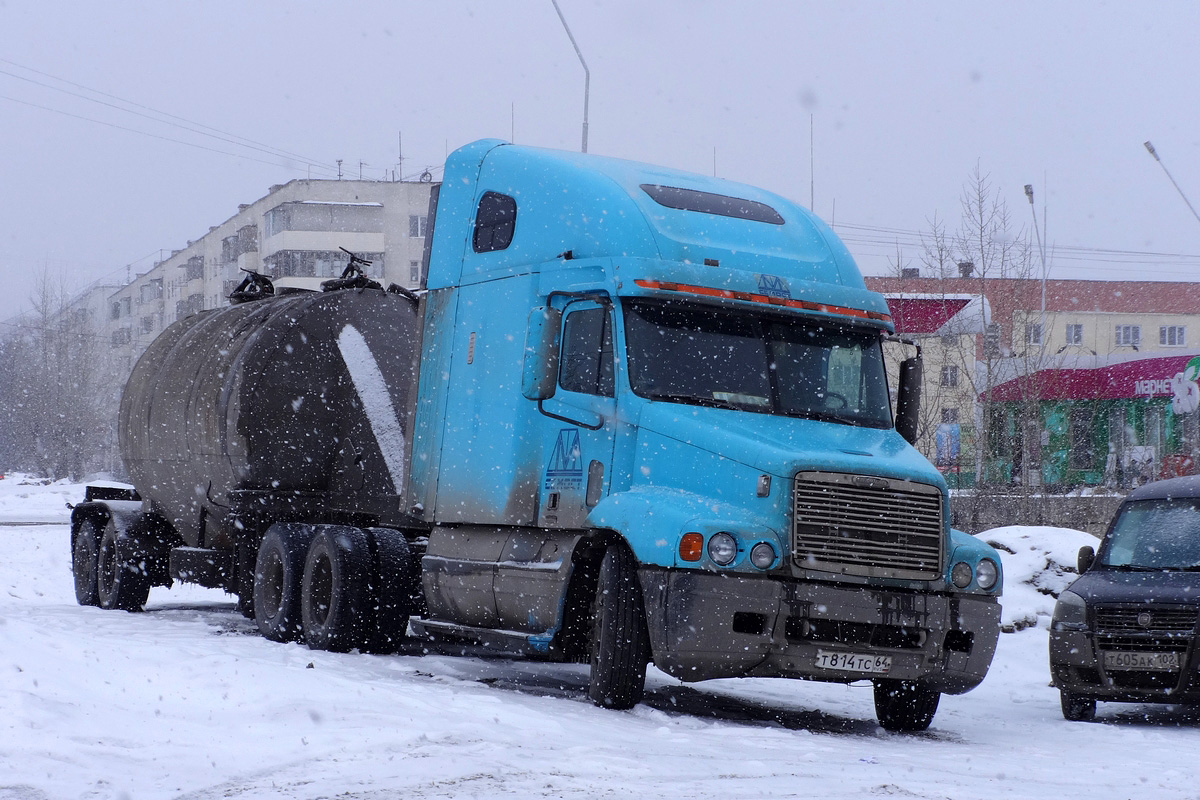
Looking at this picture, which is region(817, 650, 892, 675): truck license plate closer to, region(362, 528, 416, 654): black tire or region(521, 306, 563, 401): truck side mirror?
region(521, 306, 563, 401): truck side mirror

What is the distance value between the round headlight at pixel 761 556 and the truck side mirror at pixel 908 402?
2.13 metres

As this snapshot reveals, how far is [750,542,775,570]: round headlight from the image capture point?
8.79 m

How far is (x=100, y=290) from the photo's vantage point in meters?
124

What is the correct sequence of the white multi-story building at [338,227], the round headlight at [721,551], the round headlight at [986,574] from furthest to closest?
the white multi-story building at [338,227]
the round headlight at [986,574]
the round headlight at [721,551]

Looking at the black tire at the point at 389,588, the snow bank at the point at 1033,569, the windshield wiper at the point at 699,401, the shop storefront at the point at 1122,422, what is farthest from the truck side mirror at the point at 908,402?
the shop storefront at the point at 1122,422

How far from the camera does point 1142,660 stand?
1111 centimetres

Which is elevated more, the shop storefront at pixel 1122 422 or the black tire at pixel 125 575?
the shop storefront at pixel 1122 422

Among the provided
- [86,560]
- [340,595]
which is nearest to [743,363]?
[340,595]

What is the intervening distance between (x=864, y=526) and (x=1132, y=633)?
3422 mm

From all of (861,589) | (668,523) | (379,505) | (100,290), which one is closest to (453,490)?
(379,505)

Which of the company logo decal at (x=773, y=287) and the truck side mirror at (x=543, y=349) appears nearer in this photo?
the truck side mirror at (x=543, y=349)

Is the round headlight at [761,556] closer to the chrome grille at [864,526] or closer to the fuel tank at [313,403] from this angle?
the chrome grille at [864,526]

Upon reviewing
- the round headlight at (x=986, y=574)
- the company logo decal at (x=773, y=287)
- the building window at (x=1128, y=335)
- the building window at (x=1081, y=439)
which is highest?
the building window at (x=1128, y=335)

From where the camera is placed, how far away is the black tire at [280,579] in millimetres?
13422
